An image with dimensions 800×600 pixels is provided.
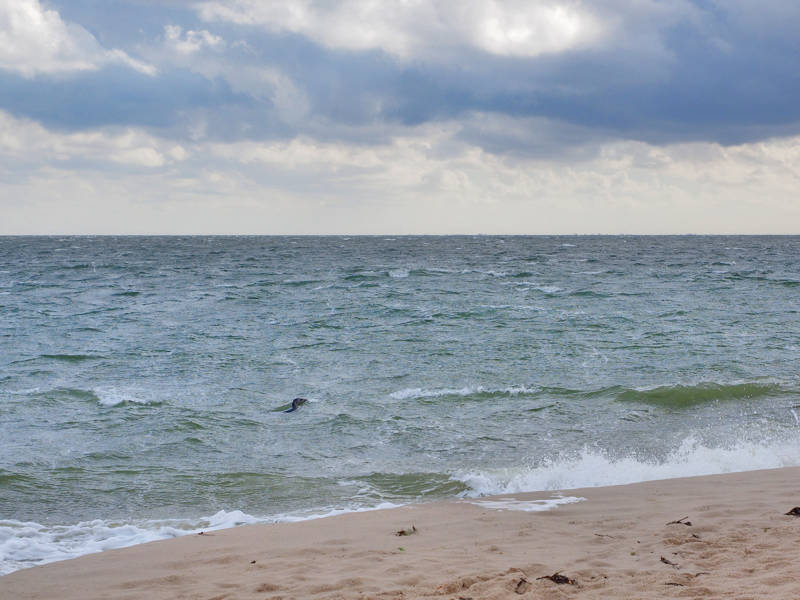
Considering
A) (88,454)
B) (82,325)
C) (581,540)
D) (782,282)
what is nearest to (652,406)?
(581,540)

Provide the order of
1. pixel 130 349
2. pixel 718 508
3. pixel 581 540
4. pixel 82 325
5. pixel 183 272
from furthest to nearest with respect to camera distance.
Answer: pixel 183 272
pixel 82 325
pixel 130 349
pixel 718 508
pixel 581 540

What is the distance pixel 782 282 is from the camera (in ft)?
116

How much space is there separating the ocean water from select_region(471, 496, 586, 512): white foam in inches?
24.9

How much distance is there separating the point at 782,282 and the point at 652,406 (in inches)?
1090

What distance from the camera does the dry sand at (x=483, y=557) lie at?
4.82m

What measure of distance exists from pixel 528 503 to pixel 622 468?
2261mm

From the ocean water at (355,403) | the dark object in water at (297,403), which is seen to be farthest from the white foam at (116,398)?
the dark object in water at (297,403)

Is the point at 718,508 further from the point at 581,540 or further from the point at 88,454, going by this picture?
the point at 88,454

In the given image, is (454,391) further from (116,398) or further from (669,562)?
(669,562)

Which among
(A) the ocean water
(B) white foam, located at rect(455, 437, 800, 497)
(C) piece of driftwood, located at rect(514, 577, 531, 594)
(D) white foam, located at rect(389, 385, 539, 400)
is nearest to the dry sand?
(C) piece of driftwood, located at rect(514, 577, 531, 594)

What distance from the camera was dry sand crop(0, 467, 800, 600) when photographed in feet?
15.8

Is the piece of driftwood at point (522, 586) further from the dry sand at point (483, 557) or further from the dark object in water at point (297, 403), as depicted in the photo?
the dark object in water at point (297, 403)

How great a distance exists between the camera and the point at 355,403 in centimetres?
1327

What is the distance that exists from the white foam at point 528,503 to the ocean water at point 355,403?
2.07 ft
